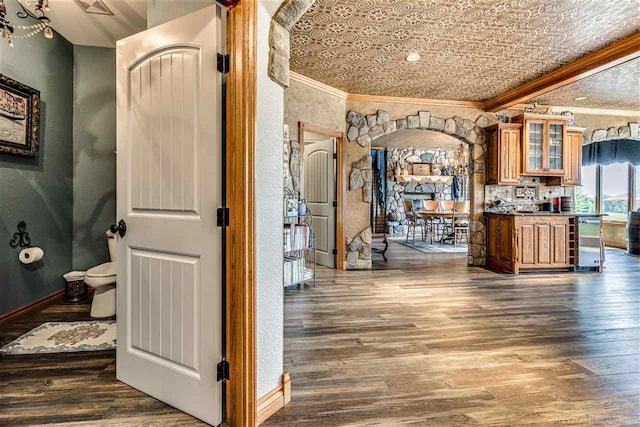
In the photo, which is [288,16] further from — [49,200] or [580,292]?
[580,292]

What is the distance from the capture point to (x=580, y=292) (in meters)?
3.97

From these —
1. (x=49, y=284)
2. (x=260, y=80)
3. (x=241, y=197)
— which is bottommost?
(x=49, y=284)

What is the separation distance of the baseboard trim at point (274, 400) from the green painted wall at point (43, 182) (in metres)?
2.57

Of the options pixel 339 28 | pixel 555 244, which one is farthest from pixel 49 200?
pixel 555 244

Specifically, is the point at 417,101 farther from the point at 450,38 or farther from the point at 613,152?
the point at 613,152

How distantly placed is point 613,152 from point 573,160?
2.77m

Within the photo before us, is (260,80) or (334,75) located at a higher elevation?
(334,75)

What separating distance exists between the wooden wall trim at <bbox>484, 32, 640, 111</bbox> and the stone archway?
0.60 metres

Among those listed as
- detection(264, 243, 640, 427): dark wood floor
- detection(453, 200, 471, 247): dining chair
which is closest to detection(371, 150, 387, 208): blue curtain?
detection(453, 200, 471, 247): dining chair

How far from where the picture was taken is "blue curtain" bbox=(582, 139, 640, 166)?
705 centimetres

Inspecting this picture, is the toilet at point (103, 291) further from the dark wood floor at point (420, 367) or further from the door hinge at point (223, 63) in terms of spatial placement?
the door hinge at point (223, 63)

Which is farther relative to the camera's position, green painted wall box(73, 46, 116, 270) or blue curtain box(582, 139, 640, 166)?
blue curtain box(582, 139, 640, 166)

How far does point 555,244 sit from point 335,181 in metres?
3.37

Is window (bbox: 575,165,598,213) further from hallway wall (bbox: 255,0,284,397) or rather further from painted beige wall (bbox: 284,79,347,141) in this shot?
hallway wall (bbox: 255,0,284,397)
